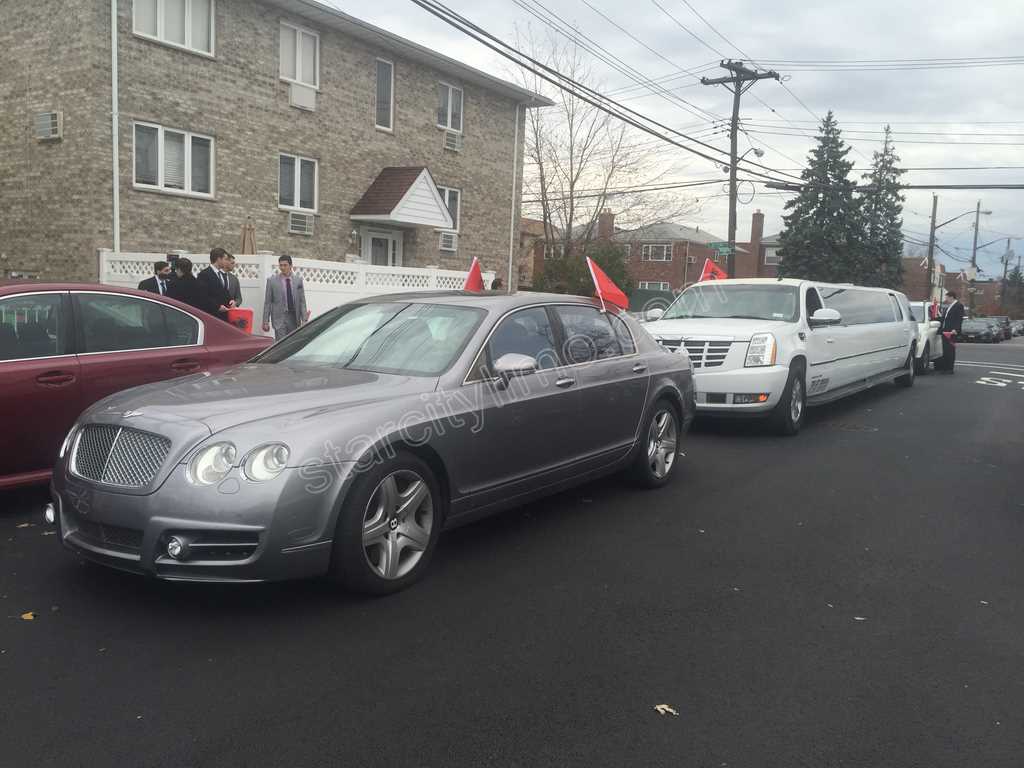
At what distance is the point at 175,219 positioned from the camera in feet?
56.1

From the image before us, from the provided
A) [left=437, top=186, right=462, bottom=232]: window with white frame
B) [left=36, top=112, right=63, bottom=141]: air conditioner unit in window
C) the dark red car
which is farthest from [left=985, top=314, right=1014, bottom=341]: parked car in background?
the dark red car

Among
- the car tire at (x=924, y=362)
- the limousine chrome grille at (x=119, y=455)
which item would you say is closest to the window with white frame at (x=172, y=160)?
the limousine chrome grille at (x=119, y=455)

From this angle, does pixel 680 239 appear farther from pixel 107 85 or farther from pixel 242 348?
pixel 242 348

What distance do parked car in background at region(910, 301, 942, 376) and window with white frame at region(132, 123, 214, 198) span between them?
48.5 feet

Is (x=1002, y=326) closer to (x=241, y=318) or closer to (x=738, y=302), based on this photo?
(x=738, y=302)

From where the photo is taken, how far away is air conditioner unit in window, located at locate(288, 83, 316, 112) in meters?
19.3

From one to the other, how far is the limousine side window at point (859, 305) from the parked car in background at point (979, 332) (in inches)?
1510

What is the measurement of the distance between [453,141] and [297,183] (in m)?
5.88

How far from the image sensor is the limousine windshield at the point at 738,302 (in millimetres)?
10578

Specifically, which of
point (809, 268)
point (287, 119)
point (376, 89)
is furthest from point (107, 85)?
point (809, 268)

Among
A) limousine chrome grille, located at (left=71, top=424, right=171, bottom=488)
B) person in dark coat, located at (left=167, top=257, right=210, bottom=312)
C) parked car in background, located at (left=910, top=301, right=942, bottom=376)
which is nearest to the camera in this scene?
limousine chrome grille, located at (left=71, top=424, right=171, bottom=488)

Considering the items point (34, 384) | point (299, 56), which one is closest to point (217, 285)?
point (34, 384)

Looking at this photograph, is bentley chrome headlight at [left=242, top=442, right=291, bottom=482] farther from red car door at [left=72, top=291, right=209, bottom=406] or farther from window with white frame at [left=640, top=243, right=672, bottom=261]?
window with white frame at [left=640, top=243, right=672, bottom=261]

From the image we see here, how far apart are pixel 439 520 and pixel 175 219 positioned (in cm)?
1433
